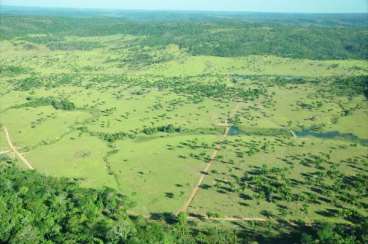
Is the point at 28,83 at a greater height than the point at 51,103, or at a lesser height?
lesser

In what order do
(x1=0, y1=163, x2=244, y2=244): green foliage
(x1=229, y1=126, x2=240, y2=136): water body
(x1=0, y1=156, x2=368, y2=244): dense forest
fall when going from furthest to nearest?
(x1=229, y1=126, x2=240, y2=136): water body
(x1=0, y1=156, x2=368, y2=244): dense forest
(x1=0, y1=163, x2=244, y2=244): green foliage

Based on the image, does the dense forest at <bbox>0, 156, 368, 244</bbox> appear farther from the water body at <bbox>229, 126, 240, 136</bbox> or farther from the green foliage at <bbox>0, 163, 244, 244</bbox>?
the water body at <bbox>229, 126, 240, 136</bbox>

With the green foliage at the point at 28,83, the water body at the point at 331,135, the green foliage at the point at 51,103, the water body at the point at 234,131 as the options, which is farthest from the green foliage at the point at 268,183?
the green foliage at the point at 28,83

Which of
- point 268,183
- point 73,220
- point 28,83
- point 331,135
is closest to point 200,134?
point 331,135

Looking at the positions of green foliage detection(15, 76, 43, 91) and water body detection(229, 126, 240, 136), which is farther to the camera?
green foliage detection(15, 76, 43, 91)

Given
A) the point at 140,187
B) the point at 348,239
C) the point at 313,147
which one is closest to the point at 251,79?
the point at 313,147

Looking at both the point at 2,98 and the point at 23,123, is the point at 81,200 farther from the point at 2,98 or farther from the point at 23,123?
the point at 2,98

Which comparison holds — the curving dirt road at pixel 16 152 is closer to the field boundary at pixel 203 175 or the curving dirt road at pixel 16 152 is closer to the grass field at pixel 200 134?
the grass field at pixel 200 134

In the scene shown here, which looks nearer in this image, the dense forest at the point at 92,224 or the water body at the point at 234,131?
the dense forest at the point at 92,224

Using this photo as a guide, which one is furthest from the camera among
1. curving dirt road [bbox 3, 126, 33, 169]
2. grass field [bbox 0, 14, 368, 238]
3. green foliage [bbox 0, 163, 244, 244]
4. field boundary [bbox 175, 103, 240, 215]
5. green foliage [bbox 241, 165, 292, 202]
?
curving dirt road [bbox 3, 126, 33, 169]

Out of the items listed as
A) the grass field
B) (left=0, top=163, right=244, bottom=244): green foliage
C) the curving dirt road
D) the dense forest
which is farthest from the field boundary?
the curving dirt road

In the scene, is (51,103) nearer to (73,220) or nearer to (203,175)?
(203,175)
